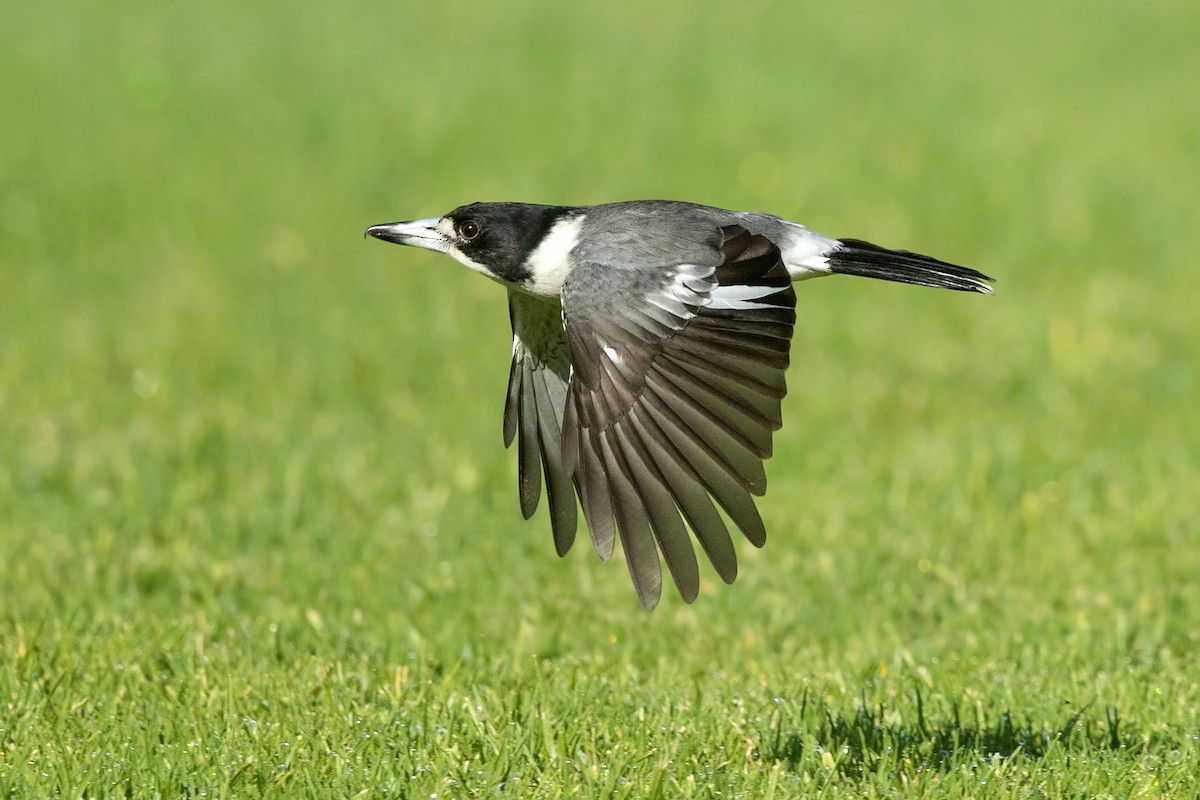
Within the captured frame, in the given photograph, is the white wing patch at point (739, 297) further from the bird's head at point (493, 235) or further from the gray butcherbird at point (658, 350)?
the bird's head at point (493, 235)

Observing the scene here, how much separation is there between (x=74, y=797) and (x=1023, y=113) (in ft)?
39.8

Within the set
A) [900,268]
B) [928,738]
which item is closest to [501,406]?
[900,268]

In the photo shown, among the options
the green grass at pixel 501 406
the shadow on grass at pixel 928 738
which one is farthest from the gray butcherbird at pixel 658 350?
the shadow on grass at pixel 928 738

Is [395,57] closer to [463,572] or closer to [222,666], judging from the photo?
[463,572]

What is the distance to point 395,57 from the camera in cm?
1544

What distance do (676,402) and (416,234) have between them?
128 cm

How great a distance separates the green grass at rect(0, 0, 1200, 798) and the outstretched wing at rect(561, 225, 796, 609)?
660 mm

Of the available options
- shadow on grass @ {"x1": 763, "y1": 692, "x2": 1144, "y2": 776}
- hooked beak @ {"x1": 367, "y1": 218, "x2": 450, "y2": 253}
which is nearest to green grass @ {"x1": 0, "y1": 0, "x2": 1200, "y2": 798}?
shadow on grass @ {"x1": 763, "y1": 692, "x2": 1144, "y2": 776}

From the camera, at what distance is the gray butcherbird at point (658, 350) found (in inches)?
150

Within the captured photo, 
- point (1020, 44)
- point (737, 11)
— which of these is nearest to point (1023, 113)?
point (1020, 44)

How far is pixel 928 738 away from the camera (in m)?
4.40

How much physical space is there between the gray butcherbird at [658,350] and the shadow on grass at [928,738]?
31.4 inches

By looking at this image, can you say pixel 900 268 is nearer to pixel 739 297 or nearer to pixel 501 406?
pixel 739 297

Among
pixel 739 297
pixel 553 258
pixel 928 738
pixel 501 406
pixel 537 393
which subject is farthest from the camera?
pixel 501 406
